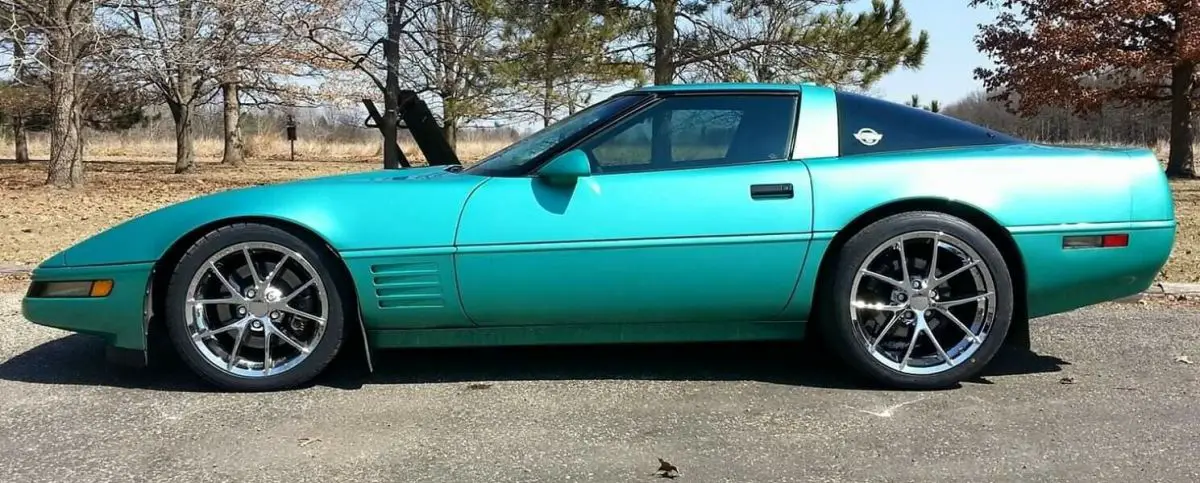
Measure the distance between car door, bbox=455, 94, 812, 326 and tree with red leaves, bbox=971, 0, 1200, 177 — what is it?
14335 mm

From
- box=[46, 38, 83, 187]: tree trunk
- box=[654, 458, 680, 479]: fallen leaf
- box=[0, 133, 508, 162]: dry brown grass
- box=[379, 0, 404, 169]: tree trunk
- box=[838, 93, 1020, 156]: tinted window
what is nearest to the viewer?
box=[654, 458, 680, 479]: fallen leaf

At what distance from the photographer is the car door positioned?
324 centimetres

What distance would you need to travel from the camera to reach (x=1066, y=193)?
3.29 meters

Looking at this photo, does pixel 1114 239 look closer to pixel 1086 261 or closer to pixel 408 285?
pixel 1086 261

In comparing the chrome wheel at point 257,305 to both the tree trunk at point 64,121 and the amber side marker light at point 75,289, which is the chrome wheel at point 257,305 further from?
the tree trunk at point 64,121

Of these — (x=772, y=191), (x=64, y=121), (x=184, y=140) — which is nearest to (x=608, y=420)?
(x=772, y=191)

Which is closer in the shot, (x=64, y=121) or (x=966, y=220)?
(x=966, y=220)

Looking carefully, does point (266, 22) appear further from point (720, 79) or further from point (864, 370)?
point (864, 370)

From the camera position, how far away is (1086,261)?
3.32 metres

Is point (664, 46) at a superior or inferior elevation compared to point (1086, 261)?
superior

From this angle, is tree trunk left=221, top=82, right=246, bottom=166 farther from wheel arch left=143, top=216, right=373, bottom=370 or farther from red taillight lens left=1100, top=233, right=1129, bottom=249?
red taillight lens left=1100, top=233, right=1129, bottom=249

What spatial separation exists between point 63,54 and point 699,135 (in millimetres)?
11953

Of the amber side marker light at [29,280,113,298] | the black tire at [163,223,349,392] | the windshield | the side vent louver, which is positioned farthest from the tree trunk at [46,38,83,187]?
the side vent louver

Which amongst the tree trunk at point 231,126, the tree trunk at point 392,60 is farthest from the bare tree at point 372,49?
the tree trunk at point 231,126
